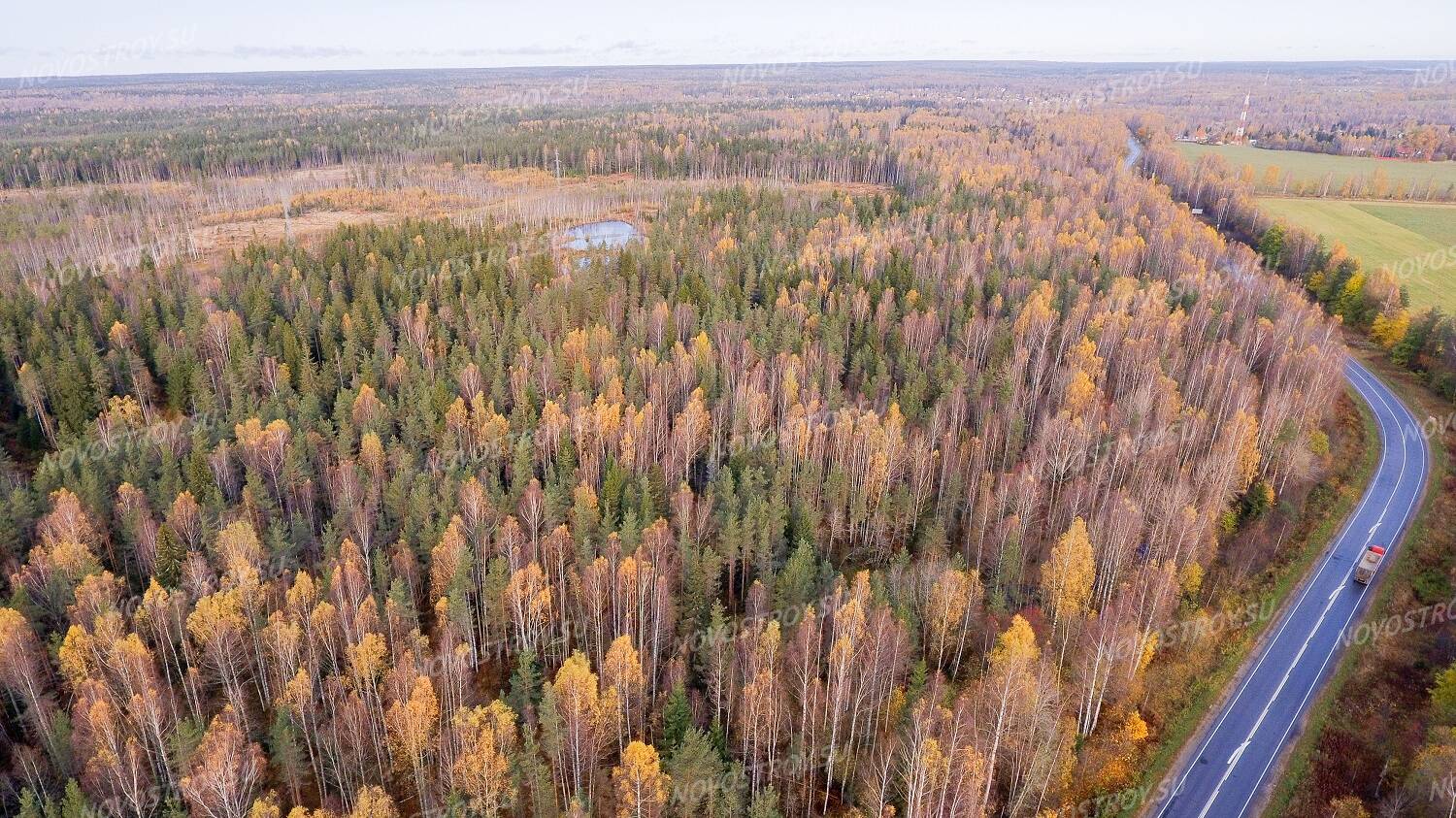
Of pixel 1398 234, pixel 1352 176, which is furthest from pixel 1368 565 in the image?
pixel 1352 176

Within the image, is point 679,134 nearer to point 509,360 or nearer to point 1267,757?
point 509,360

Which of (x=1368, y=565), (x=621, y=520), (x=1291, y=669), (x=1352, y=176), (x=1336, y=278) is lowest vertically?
(x=1291, y=669)

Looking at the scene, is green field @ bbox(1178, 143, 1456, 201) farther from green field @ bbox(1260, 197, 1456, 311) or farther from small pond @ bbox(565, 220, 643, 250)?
small pond @ bbox(565, 220, 643, 250)

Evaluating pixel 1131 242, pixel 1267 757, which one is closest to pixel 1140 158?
pixel 1131 242

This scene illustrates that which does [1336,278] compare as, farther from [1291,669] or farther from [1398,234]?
[1291,669]

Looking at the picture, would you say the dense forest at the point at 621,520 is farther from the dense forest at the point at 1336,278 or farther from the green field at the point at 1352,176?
the green field at the point at 1352,176

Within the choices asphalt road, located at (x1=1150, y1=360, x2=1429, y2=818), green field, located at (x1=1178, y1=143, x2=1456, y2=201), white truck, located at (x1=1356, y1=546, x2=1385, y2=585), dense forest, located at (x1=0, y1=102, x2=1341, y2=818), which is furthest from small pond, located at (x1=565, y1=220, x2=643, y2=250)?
green field, located at (x1=1178, y1=143, x2=1456, y2=201)
